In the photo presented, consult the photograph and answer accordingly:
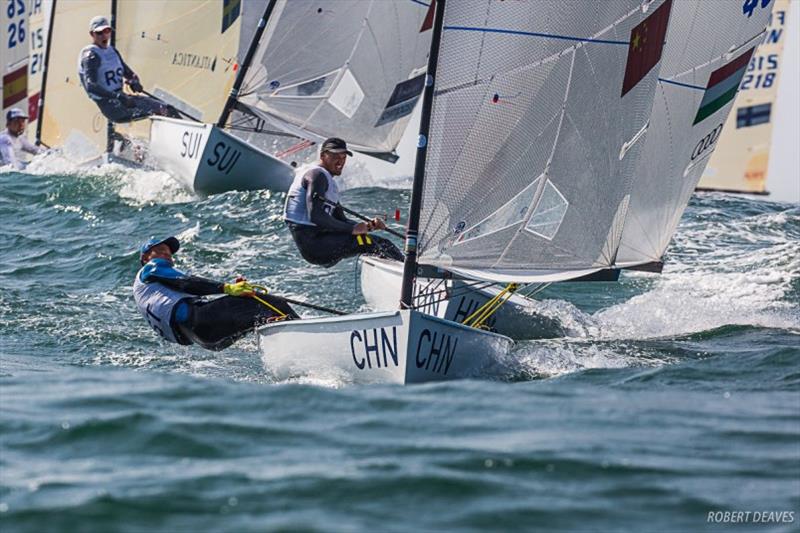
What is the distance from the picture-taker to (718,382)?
7.97 m

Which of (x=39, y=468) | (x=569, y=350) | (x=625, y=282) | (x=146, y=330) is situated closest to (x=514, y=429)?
(x=39, y=468)

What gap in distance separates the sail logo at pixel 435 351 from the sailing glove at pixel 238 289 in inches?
54.2

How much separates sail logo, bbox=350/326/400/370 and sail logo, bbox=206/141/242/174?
22.9 ft

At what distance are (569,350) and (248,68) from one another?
7.51 m

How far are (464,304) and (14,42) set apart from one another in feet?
52.9

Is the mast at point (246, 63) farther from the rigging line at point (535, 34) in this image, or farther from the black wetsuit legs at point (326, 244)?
the rigging line at point (535, 34)

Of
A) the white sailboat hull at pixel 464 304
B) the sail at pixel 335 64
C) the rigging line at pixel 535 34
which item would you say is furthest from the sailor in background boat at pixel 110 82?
the rigging line at pixel 535 34

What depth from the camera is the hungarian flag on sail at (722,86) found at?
10859 millimetres

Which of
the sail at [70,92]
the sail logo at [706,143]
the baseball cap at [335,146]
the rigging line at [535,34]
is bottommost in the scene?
the sail at [70,92]

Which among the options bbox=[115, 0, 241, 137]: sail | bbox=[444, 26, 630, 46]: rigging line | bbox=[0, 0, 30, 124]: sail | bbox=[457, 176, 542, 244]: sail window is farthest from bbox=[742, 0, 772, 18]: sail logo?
bbox=[0, 0, 30, 124]: sail

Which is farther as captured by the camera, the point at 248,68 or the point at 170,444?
the point at 248,68

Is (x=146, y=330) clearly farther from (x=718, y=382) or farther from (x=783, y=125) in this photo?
(x=783, y=125)

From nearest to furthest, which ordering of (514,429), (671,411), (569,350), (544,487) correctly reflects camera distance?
(544,487), (514,429), (671,411), (569,350)

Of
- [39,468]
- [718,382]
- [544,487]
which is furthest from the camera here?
[718,382]
